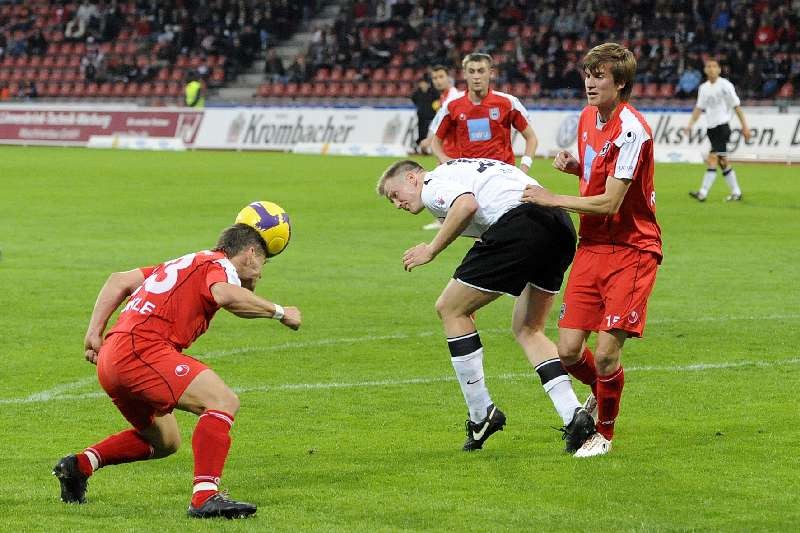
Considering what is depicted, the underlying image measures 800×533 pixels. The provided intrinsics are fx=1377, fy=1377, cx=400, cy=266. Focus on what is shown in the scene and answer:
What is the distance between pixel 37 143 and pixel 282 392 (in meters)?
36.3

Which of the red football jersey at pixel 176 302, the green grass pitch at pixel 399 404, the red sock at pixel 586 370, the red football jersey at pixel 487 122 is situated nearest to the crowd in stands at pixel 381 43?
the green grass pitch at pixel 399 404

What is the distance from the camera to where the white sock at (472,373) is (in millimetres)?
7730

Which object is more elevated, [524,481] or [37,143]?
[524,481]

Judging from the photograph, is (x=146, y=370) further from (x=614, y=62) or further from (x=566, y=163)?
(x=614, y=62)

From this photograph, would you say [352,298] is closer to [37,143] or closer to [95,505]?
[95,505]

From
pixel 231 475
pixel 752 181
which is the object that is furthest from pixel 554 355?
pixel 752 181

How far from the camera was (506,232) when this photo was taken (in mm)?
7625

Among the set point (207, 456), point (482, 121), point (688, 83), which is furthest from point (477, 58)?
point (688, 83)

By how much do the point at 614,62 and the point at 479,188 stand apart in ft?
3.34

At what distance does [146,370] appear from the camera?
6262mm

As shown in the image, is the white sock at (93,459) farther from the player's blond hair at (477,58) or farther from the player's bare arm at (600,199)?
the player's blond hair at (477,58)

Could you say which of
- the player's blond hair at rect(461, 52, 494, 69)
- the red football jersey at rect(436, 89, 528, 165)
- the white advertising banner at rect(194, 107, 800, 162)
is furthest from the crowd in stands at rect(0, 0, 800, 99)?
the player's blond hair at rect(461, 52, 494, 69)

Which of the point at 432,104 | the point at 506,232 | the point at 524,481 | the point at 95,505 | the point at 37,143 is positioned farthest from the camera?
the point at 37,143

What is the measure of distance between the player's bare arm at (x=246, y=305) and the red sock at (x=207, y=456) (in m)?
0.50
